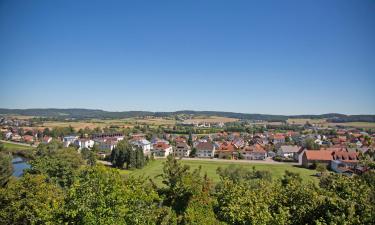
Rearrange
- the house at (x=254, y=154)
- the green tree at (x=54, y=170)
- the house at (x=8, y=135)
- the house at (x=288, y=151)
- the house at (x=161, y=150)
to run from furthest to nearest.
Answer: the house at (x=8, y=135) → the house at (x=161, y=150) → the house at (x=288, y=151) → the house at (x=254, y=154) → the green tree at (x=54, y=170)

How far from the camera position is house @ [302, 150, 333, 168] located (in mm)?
51438

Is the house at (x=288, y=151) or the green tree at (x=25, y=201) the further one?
the house at (x=288, y=151)

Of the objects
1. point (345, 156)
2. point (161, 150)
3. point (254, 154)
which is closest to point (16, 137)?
point (161, 150)

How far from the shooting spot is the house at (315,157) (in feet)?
169

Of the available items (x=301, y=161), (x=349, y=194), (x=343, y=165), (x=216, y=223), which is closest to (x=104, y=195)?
(x=216, y=223)

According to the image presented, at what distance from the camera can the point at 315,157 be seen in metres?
52.0

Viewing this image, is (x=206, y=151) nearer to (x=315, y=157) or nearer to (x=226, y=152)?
(x=226, y=152)

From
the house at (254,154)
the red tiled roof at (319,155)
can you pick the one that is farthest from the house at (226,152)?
the red tiled roof at (319,155)

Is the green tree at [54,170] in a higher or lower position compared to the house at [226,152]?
higher

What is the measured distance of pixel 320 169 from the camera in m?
44.6

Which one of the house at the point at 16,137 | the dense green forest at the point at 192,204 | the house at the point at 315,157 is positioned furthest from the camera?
the house at the point at 16,137

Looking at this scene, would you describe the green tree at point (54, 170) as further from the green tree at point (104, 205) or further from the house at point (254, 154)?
the house at point (254, 154)

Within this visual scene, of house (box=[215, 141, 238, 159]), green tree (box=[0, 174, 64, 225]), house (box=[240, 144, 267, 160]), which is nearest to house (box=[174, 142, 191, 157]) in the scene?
house (box=[215, 141, 238, 159])

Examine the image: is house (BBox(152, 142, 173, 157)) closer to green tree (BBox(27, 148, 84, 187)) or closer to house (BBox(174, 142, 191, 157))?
house (BBox(174, 142, 191, 157))
